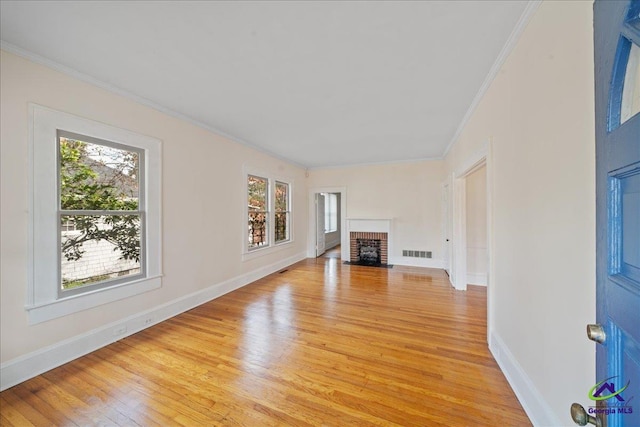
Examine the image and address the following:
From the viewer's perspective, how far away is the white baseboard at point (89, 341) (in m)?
1.92

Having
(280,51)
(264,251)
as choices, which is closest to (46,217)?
(280,51)

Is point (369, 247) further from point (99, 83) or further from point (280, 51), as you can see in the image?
point (99, 83)

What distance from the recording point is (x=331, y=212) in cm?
936

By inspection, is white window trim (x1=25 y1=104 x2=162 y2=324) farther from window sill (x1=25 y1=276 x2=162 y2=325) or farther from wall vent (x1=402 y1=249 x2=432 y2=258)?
wall vent (x1=402 y1=249 x2=432 y2=258)

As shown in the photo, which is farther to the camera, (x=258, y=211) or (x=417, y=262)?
(x=417, y=262)

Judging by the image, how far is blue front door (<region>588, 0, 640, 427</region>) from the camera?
572 mm

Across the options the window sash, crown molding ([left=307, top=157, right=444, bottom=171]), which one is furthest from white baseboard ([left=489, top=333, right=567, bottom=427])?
crown molding ([left=307, top=157, right=444, bottom=171])

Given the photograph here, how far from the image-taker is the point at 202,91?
2.63m

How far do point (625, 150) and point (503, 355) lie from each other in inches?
85.8

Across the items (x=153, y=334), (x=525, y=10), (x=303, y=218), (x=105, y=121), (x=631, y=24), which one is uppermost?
(x=525, y=10)

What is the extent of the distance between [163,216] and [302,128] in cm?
235

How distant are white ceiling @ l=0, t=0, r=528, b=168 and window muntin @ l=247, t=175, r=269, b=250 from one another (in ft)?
5.74

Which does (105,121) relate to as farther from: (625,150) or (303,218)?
(303,218)

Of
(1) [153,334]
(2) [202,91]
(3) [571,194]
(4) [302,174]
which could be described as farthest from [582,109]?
(4) [302,174]
